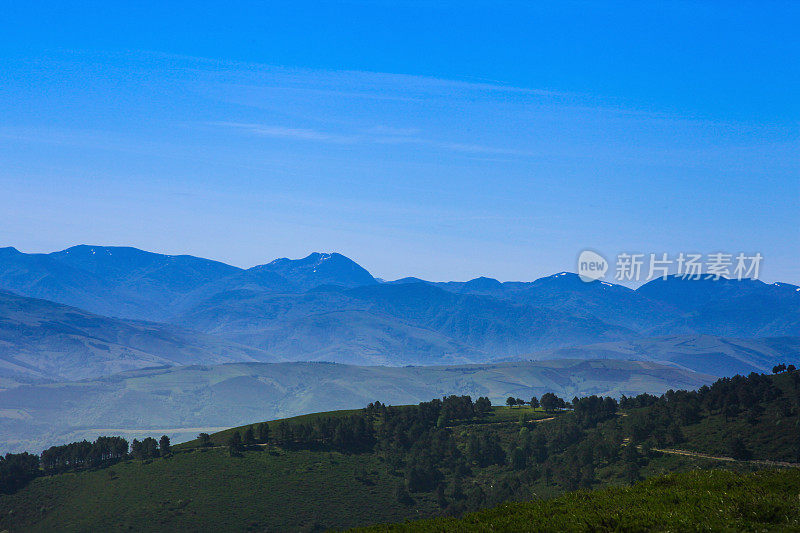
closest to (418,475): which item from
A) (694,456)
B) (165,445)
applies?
(694,456)

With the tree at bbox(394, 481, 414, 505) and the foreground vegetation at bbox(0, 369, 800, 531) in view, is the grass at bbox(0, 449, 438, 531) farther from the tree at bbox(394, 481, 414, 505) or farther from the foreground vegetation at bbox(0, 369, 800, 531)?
the tree at bbox(394, 481, 414, 505)

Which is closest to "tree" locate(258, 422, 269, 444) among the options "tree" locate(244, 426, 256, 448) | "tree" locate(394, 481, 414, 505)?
"tree" locate(244, 426, 256, 448)

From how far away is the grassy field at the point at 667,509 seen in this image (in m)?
33.6

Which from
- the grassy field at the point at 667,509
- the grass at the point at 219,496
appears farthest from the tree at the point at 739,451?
the grassy field at the point at 667,509

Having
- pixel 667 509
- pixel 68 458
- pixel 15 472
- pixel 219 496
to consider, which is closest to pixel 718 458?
pixel 667 509

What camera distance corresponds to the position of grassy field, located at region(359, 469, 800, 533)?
3362cm

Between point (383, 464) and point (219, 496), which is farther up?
point (383, 464)

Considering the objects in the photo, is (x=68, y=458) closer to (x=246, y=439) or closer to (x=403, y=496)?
(x=246, y=439)

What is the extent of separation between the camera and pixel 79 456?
612 ft

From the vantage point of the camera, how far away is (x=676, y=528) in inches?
1299

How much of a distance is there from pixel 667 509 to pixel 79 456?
193 m

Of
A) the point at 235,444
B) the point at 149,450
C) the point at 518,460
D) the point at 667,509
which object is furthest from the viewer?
the point at 149,450

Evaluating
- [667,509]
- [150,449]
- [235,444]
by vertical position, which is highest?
[667,509]

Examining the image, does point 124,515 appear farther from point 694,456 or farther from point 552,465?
point 694,456
